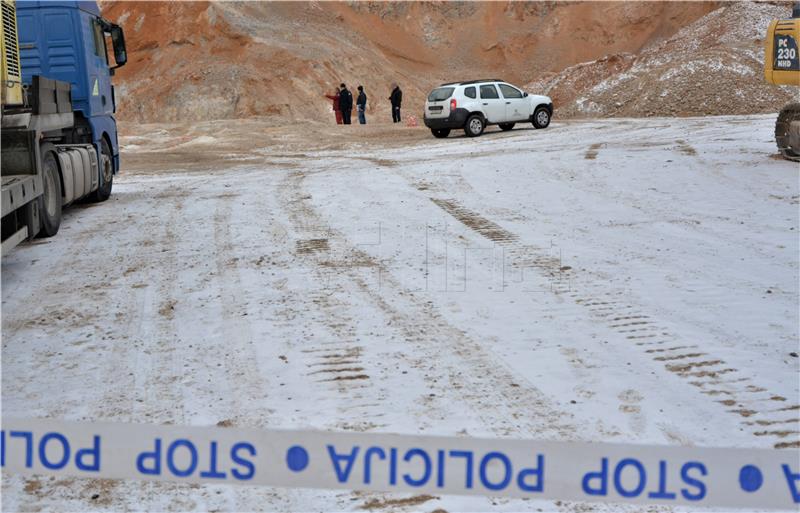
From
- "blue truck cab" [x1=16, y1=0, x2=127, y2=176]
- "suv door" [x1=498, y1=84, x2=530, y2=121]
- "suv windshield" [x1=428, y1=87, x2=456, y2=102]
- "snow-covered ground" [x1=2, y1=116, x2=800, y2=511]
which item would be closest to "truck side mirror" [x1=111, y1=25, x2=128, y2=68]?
"blue truck cab" [x1=16, y1=0, x2=127, y2=176]

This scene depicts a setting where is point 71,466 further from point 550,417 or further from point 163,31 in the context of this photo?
point 163,31

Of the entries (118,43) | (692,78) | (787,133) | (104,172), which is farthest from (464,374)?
(692,78)

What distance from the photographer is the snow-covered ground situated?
511cm

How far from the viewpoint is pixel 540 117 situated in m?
27.2

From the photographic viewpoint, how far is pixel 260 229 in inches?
431

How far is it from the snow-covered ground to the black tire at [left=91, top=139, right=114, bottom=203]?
549mm

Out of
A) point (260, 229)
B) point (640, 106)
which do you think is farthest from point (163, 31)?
point (260, 229)

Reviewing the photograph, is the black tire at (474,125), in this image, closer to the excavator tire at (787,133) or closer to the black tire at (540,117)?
the black tire at (540,117)

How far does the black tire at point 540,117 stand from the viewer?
27094 mm

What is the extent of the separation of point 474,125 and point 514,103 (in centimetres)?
164

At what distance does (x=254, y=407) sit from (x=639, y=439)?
2.18 metres

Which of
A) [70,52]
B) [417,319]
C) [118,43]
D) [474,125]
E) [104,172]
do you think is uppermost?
[118,43]

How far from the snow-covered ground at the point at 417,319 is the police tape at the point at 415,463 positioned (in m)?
1.50

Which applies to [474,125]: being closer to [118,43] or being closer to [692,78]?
[692,78]
